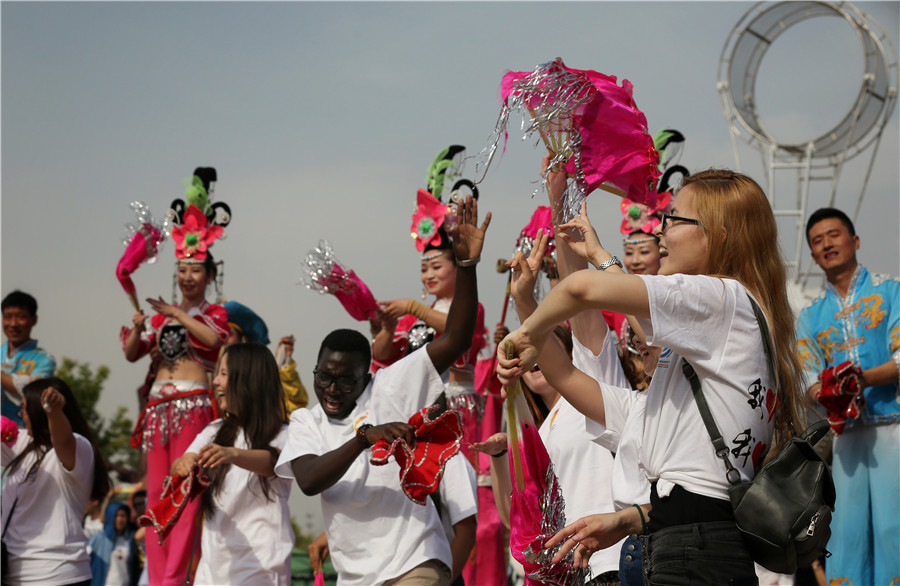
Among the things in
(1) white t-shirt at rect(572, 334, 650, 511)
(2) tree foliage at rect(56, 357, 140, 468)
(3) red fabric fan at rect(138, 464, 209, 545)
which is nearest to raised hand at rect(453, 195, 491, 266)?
(1) white t-shirt at rect(572, 334, 650, 511)

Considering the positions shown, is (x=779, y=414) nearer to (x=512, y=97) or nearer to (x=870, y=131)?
(x=512, y=97)

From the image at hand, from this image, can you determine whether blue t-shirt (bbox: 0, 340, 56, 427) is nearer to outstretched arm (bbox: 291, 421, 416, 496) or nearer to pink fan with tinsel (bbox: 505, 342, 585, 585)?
outstretched arm (bbox: 291, 421, 416, 496)

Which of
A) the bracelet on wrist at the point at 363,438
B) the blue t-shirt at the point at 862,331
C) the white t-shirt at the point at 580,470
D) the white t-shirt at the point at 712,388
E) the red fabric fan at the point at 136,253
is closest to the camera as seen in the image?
the white t-shirt at the point at 712,388

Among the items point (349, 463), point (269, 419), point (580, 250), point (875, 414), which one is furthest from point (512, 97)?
point (875, 414)

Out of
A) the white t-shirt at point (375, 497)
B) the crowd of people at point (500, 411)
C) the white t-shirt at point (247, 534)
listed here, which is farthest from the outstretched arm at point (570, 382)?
the white t-shirt at point (247, 534)

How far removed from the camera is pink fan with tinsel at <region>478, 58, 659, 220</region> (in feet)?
10.0

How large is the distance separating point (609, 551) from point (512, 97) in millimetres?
1590

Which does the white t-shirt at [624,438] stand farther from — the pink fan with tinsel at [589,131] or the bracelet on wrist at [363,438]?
the bracelet on wrist at [363,438]

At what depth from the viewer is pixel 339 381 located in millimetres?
4391

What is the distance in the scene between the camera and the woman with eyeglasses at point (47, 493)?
217 inches

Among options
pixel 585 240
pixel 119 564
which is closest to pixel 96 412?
pixel 119 564

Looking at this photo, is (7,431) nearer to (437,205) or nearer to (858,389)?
(437,205)

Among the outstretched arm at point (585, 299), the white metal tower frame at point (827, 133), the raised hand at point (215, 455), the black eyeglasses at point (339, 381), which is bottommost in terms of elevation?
the raised hand at point (215, 455)

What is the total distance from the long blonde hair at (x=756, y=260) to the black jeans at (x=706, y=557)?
288 millimetres
